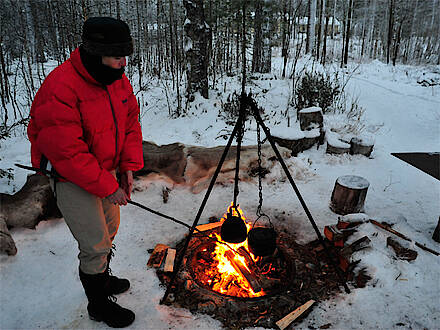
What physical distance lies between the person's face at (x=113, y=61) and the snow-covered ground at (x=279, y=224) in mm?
2137

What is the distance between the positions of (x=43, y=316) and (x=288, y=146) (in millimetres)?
4929

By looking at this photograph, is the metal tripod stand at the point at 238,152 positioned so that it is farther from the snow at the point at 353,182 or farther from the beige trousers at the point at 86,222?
the snow at the point at 353,182

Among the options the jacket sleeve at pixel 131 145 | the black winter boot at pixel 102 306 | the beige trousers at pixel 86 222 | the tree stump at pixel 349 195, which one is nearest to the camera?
the beige trousers at pixel 86 222

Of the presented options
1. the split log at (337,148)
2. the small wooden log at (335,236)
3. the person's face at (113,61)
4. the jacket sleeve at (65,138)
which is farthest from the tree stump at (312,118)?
the jacket sleeve at (65,138)

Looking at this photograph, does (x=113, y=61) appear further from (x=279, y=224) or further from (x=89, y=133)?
(x=279, y=224)

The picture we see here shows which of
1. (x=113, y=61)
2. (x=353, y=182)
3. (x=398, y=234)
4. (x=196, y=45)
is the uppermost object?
(x=196, y=45)

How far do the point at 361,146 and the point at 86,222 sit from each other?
19.0ft

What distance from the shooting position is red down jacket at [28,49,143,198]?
1.86 metres

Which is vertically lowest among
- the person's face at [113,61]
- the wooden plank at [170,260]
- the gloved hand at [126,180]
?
the wooden plank at [170,260]

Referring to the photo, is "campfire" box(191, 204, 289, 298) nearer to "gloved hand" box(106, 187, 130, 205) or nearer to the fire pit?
the fire pit

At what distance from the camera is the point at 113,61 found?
202 cm

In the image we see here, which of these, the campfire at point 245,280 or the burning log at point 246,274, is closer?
the campfire at point 245,280

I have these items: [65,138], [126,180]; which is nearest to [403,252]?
[126,180]

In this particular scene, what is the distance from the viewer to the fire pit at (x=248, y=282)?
273 centimetres
